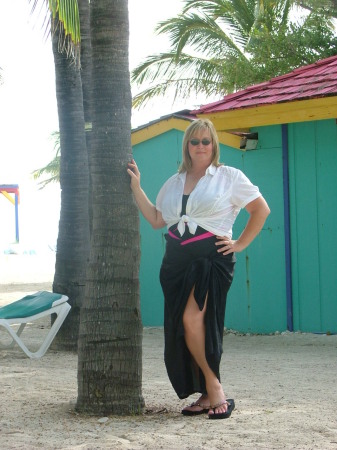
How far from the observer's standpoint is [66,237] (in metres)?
9.46

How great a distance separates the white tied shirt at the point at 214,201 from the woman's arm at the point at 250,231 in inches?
2.0

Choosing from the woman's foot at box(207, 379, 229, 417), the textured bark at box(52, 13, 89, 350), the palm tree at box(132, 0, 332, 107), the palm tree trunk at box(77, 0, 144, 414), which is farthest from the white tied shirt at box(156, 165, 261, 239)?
the palm tree at box(132, 0, 332, 107)

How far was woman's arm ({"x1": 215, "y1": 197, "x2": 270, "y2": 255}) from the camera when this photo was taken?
5.22 m

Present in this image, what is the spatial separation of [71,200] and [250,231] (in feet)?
14.6

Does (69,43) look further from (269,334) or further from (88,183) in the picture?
(269,334)

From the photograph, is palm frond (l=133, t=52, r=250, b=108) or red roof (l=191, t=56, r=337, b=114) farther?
palm frond (l=133, t=52, r=250, b=108)

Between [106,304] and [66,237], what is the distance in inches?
163

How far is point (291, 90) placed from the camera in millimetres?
9438

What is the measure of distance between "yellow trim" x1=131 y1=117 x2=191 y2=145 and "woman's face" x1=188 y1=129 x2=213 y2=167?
565 cm

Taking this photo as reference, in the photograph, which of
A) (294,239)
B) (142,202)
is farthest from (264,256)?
(142,202)

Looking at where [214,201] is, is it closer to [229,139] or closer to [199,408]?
[199,408]

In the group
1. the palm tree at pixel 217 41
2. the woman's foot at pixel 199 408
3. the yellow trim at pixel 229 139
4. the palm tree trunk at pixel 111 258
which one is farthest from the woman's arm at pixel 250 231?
the palm tree at pixel 217 41

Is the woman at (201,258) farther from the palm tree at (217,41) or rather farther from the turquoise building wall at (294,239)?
the palm tree at (217,41)

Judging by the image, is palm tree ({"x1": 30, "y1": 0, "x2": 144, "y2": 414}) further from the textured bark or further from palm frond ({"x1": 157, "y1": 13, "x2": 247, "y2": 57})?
palm frond ({"x1": 157, "y1": 13, "x2": 247, "y2": 57})
